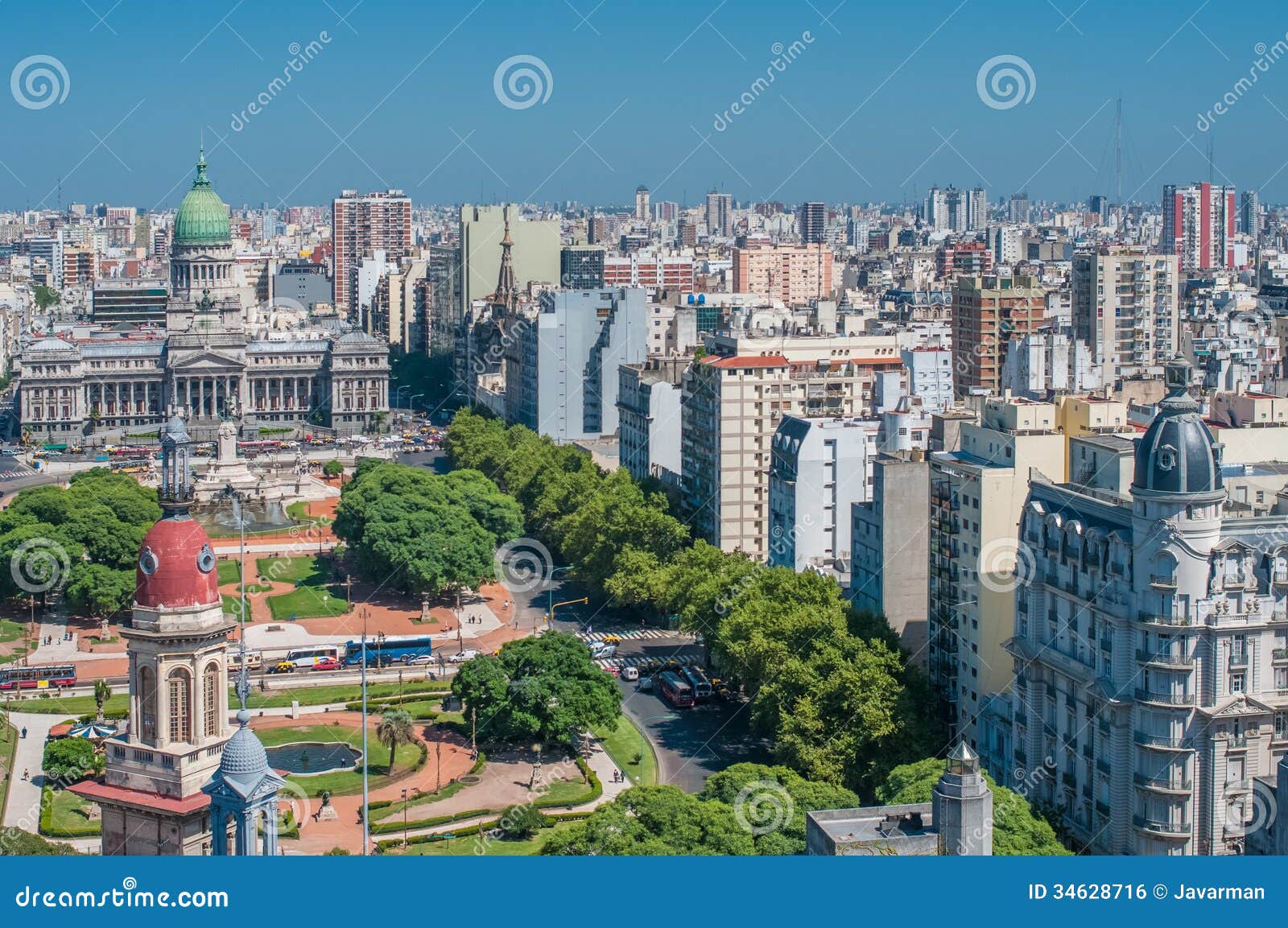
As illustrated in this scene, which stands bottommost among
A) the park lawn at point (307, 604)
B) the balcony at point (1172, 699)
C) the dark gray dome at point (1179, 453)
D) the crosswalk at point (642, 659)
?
the crosswalk at point (642, 659)

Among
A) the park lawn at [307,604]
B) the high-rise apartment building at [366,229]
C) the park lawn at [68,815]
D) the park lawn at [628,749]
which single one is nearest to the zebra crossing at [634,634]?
the park lawn at [628,749]

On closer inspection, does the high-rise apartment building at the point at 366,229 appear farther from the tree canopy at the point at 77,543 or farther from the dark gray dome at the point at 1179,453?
the dark gray dome at the point at 1179,453

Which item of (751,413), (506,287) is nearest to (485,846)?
(751,413)

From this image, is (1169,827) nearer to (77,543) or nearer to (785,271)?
(77,543)

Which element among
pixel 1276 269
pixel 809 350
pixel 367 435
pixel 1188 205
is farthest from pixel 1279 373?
pixel 1188 205

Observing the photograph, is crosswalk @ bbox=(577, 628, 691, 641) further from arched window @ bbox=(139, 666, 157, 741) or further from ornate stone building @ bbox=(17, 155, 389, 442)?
ornate stone building @ bbox=(17, 155, 389, 442)

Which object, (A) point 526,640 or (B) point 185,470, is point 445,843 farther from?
(B) point 185,470
